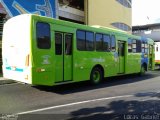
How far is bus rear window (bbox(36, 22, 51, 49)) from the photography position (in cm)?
1042

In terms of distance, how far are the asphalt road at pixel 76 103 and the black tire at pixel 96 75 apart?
1.25 m

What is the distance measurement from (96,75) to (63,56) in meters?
3.14

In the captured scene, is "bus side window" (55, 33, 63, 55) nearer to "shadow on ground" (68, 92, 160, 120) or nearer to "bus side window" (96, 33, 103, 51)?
"bus side window" (96, 33, 103, 51)

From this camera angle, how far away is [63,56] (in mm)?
11531

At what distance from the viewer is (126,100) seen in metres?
9.91

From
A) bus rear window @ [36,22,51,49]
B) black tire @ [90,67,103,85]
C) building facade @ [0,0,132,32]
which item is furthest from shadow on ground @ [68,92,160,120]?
building facade @ [0,0,132,32]

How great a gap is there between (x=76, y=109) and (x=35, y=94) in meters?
2.89

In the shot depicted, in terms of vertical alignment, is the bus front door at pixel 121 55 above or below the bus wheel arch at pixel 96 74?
above

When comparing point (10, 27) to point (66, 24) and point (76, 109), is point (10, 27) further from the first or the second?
point (76, 109)

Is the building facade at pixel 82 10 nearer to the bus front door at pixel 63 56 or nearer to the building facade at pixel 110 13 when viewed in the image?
the building facade at pixel 110 13

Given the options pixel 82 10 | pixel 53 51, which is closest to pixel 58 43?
pixel 53 51

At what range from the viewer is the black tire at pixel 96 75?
13.6 metres

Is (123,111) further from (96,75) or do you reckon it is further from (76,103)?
(96,75)

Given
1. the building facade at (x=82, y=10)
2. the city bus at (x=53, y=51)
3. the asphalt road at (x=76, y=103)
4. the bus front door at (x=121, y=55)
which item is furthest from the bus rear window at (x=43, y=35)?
the building facade at (x=82, y=10)
